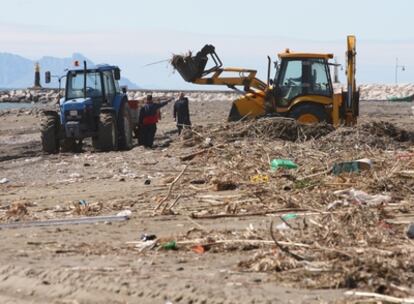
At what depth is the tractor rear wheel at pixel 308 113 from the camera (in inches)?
850

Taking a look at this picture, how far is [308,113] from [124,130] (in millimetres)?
4502

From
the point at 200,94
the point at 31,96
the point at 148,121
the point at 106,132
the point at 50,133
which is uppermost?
the point at 148,121

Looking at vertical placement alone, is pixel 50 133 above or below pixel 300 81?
below

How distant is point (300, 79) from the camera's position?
2178 cm

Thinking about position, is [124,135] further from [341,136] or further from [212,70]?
[341,136]

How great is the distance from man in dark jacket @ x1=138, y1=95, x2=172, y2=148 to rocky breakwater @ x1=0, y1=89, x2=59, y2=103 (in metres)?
55.5

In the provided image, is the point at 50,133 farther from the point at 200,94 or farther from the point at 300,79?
the point at 200,94

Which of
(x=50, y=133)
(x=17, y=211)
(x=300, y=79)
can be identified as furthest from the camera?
(x=50, y=133)

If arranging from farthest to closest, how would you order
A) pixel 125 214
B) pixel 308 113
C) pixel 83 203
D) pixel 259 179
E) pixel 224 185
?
pixel 308 113, pixel 259 179, pixel 224 185, pixel 83 203, pixel 125 214

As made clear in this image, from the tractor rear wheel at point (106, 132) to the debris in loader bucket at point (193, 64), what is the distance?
2363 mm

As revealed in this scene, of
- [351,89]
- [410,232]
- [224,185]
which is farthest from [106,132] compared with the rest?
[410,232]

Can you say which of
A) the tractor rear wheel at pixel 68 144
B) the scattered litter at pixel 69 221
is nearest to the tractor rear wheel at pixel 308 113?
the tractor rear wheel at pixel 68 144

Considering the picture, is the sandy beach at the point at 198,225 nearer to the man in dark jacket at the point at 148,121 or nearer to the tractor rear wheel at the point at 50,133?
the tractor rear wheel at the point at 50,133

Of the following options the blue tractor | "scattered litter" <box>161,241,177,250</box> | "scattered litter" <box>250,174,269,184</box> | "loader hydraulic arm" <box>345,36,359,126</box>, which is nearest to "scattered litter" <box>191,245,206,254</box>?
"scattered litter" <box>161,241,177,250</box>
